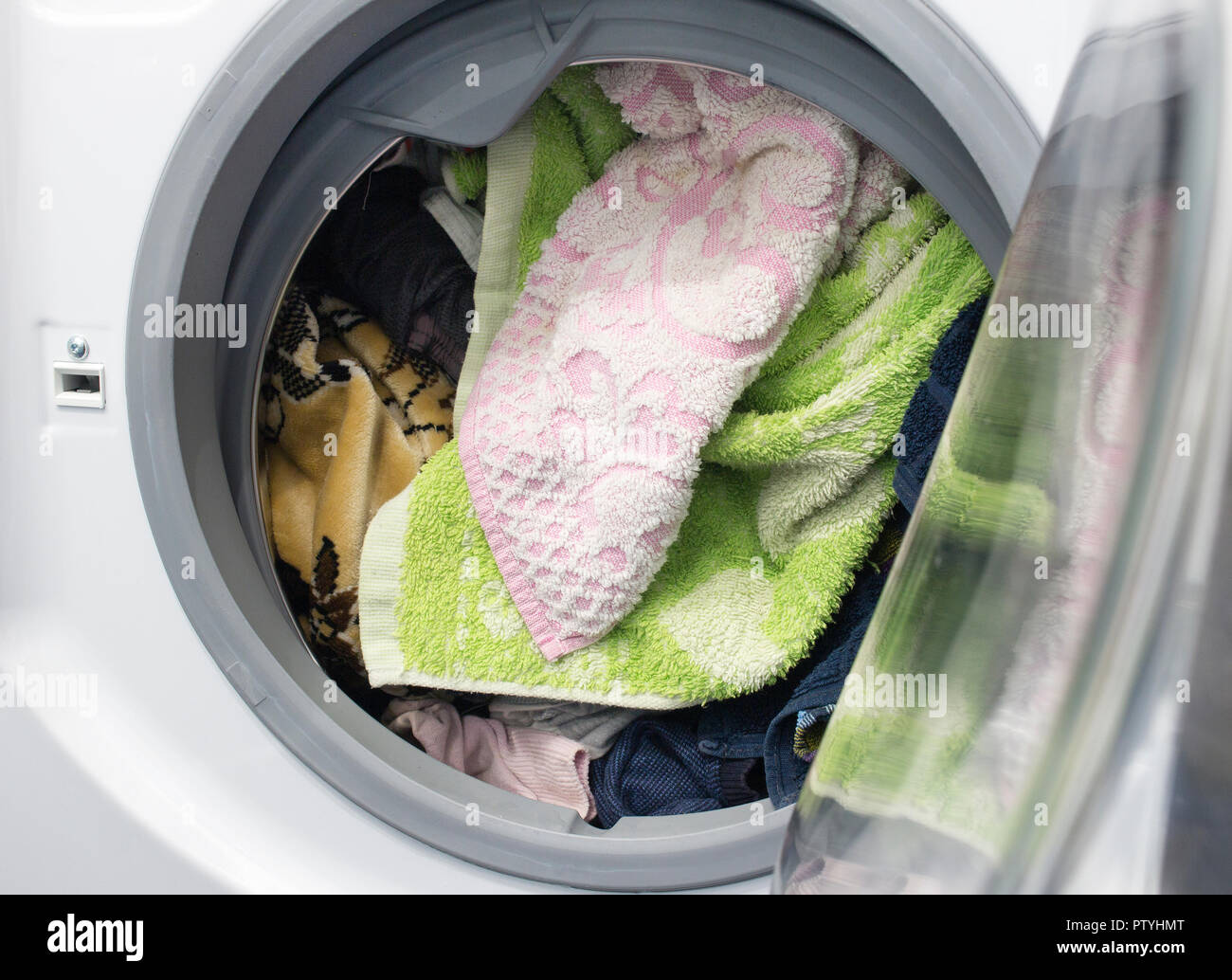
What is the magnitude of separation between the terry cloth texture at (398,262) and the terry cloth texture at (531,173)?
0.15ft

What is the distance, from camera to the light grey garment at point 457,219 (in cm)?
74

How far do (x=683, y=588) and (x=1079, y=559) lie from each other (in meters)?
0.45

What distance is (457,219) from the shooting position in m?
0.74

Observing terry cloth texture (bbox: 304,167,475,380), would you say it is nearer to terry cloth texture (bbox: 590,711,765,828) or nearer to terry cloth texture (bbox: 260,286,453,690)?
terry cloth texture (bbox: 260,286,453,690)

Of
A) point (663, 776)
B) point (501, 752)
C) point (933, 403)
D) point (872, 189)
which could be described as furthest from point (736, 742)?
point (872, 189)

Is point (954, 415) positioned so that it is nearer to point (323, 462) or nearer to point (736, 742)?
point (736, 742)

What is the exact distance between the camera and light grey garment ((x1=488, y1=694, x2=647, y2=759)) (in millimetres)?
771

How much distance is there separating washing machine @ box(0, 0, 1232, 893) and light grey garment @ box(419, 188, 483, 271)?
122 mm

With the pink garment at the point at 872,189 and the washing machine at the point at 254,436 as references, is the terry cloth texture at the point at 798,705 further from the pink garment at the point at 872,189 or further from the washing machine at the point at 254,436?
the pink garment at the point at 872,189

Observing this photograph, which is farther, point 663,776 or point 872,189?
point 663,776

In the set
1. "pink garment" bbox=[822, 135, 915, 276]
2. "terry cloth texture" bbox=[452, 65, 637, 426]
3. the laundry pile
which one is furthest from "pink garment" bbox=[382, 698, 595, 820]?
"pink garment" bbox=[822, 135, 915, 276]

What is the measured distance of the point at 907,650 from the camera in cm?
42

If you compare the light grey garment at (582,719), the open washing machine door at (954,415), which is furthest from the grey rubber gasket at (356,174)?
the light grey garment at (582,719)
